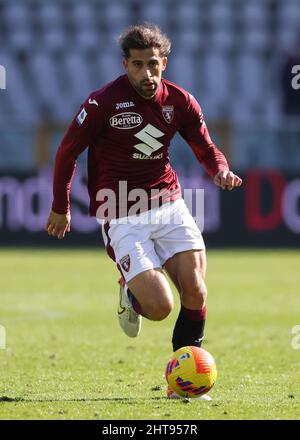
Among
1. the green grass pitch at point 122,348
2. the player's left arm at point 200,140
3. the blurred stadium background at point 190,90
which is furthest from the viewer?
the blurred stadium background at point 190,90

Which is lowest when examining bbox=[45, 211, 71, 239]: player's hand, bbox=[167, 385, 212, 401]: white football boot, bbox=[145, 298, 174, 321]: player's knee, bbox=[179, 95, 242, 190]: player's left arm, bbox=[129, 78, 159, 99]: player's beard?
bbox=[167, 385, 212, 401]: white football boot

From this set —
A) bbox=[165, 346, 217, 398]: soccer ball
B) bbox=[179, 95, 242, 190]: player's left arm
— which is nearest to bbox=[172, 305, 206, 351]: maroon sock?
bbox=[165, 346, 217, 398]: soccer ball

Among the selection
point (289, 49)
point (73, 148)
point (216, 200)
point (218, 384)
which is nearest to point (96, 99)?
point (73, 148)

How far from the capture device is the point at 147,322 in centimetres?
1071

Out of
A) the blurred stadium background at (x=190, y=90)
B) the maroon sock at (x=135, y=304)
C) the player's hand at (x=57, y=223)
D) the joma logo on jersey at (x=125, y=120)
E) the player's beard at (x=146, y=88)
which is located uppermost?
the player's beard at (x=146, y=88)

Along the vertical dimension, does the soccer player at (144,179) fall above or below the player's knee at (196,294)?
above

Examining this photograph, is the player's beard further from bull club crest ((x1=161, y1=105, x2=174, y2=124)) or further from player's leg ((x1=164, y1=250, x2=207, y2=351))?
player's leg ((x1=164, y1=250, x2=207, y2=351))

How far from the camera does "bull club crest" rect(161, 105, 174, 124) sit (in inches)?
260

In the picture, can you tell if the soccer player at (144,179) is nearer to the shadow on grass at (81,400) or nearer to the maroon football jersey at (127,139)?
the maroon football jersey at (127,139)

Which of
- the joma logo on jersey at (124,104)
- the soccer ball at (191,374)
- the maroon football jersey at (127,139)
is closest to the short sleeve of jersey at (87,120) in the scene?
the maroon football jersey at (127,139)

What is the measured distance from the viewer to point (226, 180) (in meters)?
6.43

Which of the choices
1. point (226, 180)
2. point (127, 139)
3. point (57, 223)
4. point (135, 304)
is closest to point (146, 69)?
point (127, 139)

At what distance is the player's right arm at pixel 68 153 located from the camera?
252 inches

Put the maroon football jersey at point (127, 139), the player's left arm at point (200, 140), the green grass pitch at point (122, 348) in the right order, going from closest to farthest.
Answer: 1. the green grass pitch at point (122, 348)
2. the maroon football jersey at point (127, 139)
3. the player's left arm at point (200, 140)
